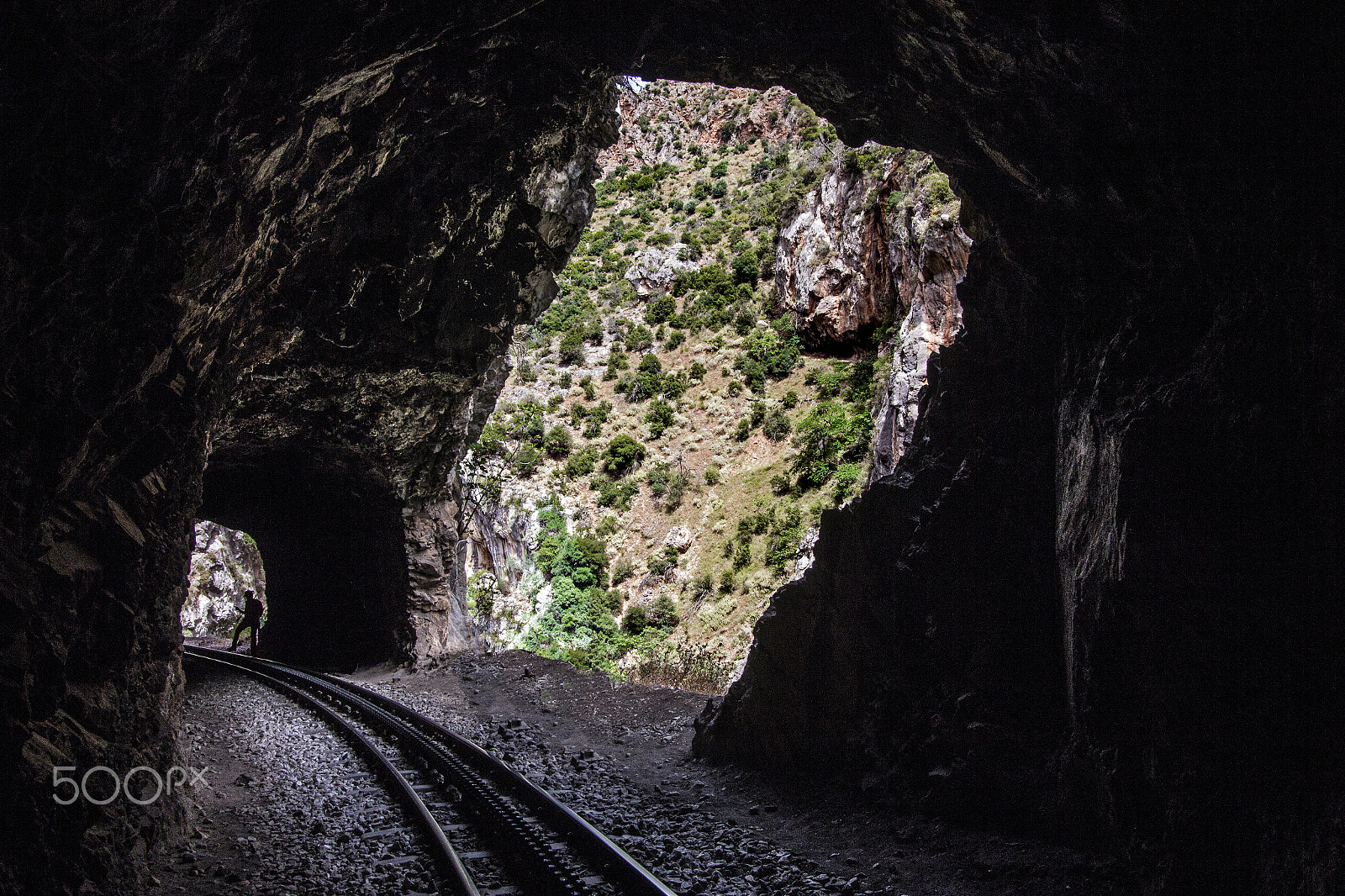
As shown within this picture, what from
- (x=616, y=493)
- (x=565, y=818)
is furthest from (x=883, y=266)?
(x=565, y=818)

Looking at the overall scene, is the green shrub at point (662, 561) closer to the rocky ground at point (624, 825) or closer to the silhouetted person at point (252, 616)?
the silhouetted person at point (252, 616)

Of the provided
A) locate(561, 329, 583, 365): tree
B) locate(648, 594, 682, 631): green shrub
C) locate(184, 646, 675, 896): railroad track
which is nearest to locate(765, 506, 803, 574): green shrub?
locate(648, 594, 682, 631): green shrub

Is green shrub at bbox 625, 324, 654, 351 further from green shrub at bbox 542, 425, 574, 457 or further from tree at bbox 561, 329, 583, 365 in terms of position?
green shrub at bbox 542, 425, 574, 457

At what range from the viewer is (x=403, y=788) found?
7.49 meters

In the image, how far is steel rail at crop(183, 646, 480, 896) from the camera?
5.50 m

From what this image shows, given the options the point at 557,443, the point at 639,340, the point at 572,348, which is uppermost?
the point at 639,340

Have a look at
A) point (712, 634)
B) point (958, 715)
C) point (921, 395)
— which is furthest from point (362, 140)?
point (712, 634)

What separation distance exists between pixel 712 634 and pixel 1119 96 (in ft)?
60.2

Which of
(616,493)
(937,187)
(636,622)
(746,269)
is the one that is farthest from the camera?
(746,269)

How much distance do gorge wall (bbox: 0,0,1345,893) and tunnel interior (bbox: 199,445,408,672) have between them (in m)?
7.58

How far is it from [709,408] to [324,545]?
17.7 meters

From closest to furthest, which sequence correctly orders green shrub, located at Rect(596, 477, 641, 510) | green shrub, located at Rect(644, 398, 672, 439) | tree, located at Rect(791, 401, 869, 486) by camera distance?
tree, located at Rect(791, 401, 869, 486) → green shrub, located at Rect(596, 477, 641, 510) → green shrub, located at Rect(644, 398, 672, 439)

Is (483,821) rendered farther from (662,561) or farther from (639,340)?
(639,340)

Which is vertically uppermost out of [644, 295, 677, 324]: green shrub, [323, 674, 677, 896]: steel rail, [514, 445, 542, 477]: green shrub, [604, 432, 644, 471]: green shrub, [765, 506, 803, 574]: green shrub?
[644, 295, 677, 324]: green shrub
